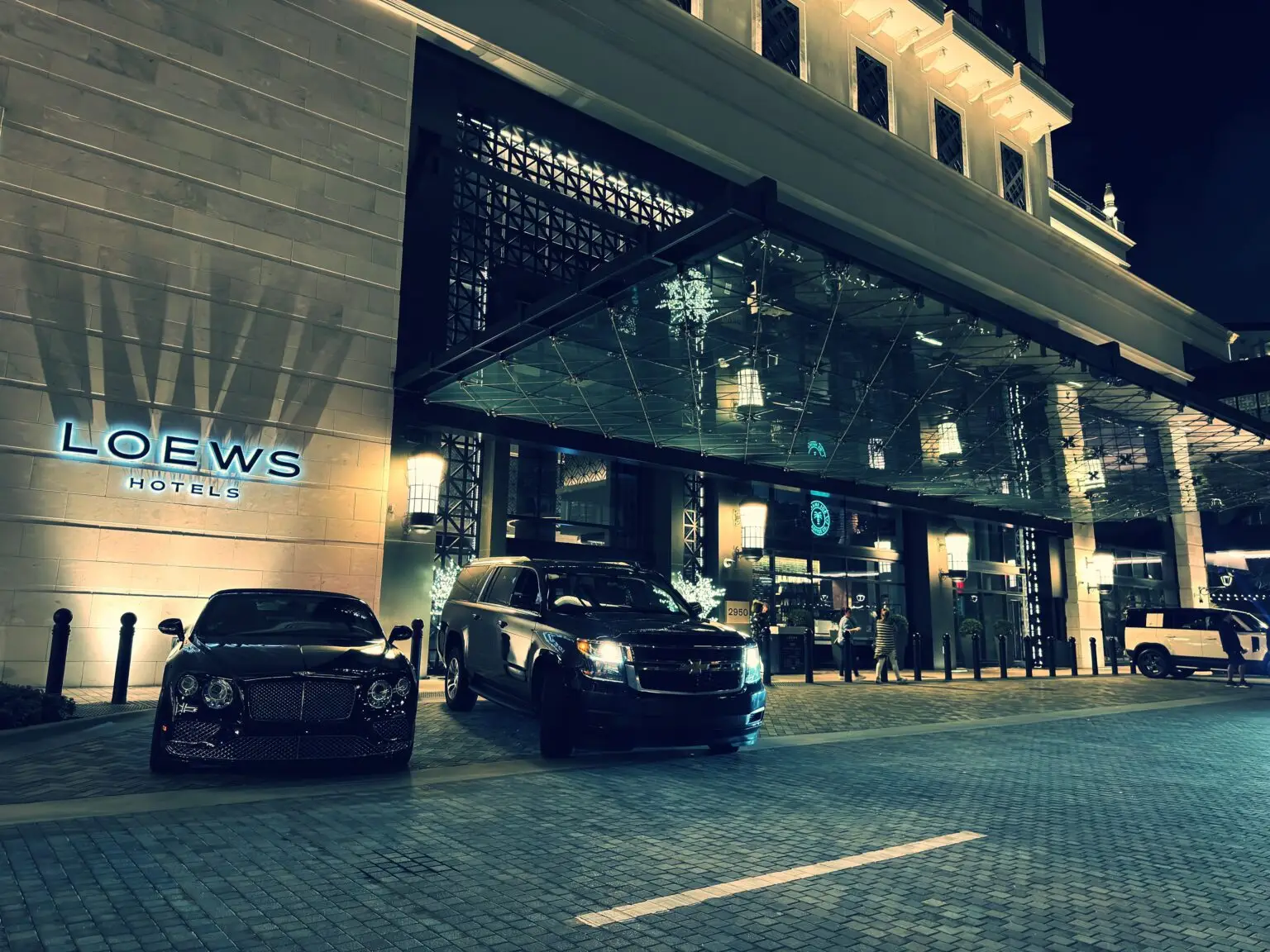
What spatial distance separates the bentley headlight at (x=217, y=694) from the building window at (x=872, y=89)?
28.4m

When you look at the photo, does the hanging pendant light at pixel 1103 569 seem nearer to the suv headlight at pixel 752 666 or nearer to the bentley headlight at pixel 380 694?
the suv headlight at pixel 752 666

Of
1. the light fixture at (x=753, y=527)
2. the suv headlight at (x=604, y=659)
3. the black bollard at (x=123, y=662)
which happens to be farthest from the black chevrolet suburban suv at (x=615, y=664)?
the light fixture at (x=753, y=527)

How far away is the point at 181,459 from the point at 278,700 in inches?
358

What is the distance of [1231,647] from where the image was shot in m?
22.7

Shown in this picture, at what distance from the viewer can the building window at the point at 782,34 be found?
86.7 feet

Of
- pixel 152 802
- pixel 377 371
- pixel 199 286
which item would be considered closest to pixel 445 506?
pixel 377 371

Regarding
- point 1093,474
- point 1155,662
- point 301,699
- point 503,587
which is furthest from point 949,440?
point 301,699

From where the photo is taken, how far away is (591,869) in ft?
15.5

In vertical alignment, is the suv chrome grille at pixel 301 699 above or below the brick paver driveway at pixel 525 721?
above

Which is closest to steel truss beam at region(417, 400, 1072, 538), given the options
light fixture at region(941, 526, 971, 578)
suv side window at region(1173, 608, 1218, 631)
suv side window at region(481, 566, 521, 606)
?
light fixture at region(941, 526, 971, 578)

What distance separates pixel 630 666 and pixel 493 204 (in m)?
15.7

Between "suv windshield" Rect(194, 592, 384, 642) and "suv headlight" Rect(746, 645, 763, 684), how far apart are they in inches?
149

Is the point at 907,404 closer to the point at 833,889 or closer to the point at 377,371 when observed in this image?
the point at 377,371

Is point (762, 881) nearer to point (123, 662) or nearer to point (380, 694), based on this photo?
point (380, 694)
